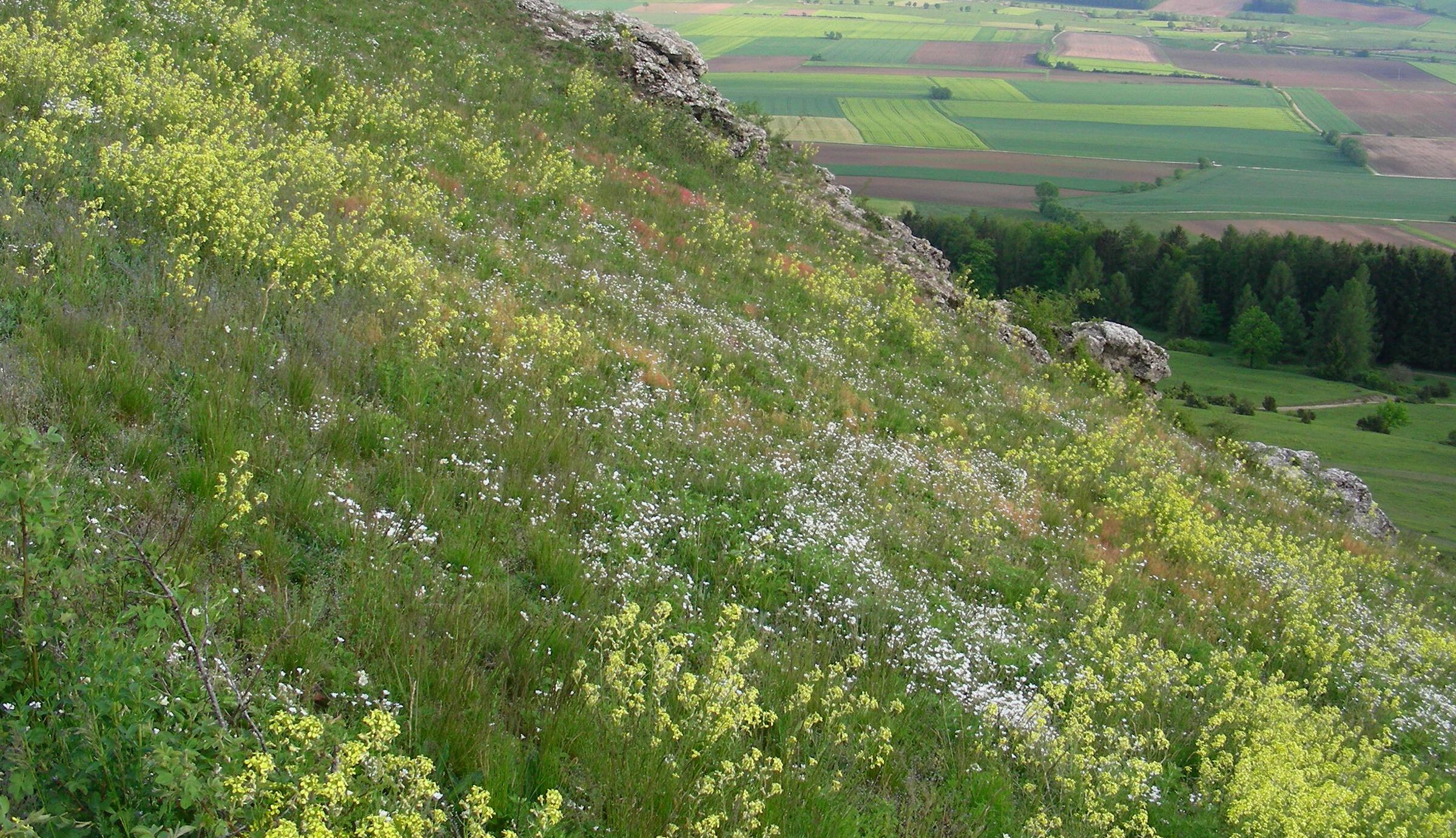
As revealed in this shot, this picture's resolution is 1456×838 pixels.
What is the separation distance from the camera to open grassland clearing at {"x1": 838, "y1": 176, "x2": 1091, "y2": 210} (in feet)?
322

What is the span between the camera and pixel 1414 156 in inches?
4862

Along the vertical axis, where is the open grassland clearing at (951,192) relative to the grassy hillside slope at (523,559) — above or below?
below

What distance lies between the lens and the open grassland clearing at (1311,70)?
15012 centimetres

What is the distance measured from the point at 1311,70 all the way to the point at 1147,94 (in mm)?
41323

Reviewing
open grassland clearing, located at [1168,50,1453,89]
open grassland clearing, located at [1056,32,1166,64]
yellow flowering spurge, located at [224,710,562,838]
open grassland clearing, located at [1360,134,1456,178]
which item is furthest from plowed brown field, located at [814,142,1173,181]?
yellow flowering spurge, located at [224,710,562,838]

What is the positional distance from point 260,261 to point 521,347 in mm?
2690

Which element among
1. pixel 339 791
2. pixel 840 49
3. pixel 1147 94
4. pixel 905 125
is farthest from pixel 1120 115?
pixel 339 791

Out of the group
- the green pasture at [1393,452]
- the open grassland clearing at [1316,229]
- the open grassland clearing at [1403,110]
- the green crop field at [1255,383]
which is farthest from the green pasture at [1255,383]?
the open grassland clearing at [1403,110]

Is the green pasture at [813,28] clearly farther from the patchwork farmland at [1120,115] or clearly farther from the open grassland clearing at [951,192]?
the open grassland clearing at [951,192]

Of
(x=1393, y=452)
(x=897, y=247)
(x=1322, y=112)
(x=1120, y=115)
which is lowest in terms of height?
(x=1393, y=452)

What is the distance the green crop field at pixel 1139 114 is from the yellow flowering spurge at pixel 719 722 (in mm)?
136295

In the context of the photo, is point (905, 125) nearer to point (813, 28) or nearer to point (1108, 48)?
point (813, 28)

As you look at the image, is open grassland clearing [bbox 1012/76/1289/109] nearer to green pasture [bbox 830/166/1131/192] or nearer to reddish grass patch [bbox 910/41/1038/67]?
reddish grass patch [bbox 910/41/1038/67]

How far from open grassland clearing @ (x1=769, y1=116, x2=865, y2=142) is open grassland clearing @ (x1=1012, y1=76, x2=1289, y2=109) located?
43.1m
